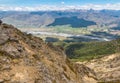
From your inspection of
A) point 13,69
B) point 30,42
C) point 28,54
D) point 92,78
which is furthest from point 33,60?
point 92,78

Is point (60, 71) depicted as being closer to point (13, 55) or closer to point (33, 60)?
point (33, 60)

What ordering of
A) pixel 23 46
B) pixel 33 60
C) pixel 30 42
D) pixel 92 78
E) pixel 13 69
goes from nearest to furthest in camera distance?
pixel 13 69
pixel 33 60
pixel 23 46
pixel 30 42
pixel 92 78

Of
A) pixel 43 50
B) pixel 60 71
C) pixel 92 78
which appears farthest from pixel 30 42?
pixel 92 78

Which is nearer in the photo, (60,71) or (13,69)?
(13,69)

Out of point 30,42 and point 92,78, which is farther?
point 92,78

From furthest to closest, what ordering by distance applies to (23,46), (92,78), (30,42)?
(92,78)
(30,42)
(23,46)

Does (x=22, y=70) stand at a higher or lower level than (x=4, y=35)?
lower

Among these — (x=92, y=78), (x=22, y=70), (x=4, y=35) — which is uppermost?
(x=4, y=35)

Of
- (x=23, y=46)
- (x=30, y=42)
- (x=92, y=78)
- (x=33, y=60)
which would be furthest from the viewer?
(x=92, y=78)

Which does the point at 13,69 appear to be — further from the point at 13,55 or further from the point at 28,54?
the point at 28,54
